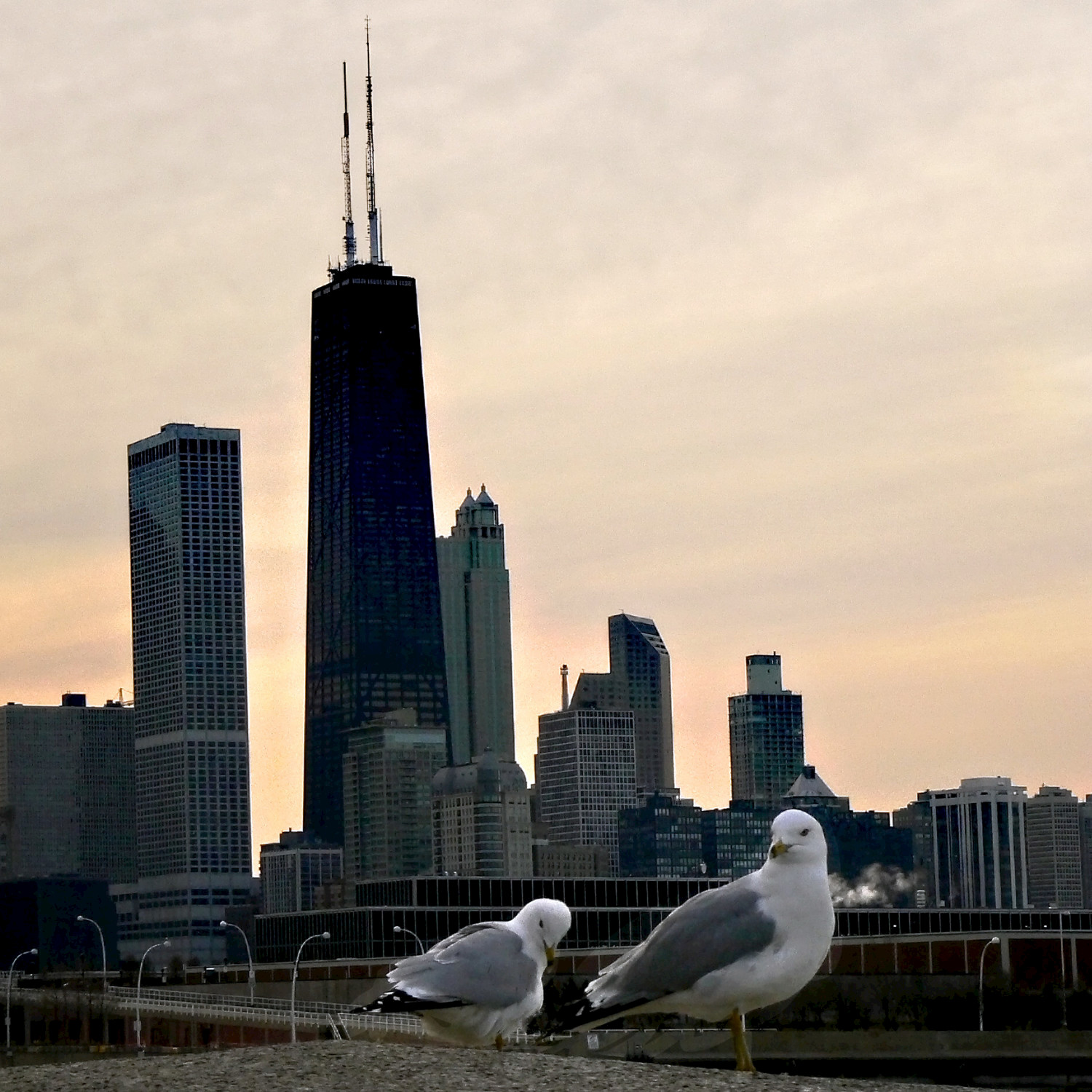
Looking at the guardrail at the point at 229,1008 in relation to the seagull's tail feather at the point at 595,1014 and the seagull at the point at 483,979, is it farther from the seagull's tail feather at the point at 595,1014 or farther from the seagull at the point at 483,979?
the seagull's tail feather at the point at 595,1014

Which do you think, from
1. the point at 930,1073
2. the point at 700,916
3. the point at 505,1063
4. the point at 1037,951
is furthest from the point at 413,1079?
the point at 1037,951

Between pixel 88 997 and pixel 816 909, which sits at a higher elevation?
pixel 816 909

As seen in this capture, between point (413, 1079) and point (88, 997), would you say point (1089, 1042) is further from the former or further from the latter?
point (413, 1079)

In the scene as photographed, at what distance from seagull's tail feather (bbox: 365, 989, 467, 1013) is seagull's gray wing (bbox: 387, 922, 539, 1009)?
3cm

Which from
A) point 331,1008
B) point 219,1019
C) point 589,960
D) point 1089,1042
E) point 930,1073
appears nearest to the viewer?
point 930,1073

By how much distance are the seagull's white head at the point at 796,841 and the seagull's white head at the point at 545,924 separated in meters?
3.35

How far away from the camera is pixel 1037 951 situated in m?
147

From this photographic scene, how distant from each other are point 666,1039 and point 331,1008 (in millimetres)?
52167

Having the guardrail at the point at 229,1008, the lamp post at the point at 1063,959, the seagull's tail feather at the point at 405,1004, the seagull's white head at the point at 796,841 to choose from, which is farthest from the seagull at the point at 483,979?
the lamp post at the point at 1063,959

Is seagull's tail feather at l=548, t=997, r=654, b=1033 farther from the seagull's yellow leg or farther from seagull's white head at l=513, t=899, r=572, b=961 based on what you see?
seagull's white head at l=513, t=899, r=572, b=961

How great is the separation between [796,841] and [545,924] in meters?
3.99

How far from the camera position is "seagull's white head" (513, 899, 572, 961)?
28.5 meters

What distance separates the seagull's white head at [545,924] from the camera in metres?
28.5

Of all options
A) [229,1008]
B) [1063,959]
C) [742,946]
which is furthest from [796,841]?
[1063,959]
